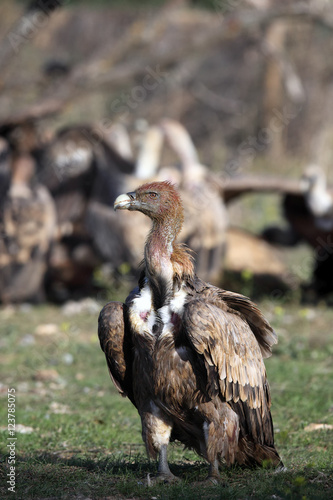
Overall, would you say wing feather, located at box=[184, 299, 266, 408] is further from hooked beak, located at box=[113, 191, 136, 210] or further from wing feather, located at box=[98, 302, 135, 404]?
hooked beak, located at box=[113, 191, 136, 210]

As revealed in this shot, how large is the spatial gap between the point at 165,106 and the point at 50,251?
9.39 m

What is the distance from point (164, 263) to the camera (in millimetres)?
3580

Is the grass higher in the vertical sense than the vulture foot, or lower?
higher

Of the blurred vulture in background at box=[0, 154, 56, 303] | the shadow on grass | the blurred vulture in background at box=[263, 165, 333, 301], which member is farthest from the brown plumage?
the blurred vulture in background at box=[263, 165, 333, 301]

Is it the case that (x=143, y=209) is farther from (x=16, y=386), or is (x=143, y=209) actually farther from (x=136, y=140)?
(x=136, y=140)

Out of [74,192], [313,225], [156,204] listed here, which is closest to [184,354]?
[156,204]

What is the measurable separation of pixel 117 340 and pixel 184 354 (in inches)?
14.3

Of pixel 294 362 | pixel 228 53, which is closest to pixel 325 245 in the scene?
pixel 294 362

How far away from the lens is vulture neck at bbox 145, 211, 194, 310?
141 inches

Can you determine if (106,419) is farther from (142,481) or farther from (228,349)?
(228,349)

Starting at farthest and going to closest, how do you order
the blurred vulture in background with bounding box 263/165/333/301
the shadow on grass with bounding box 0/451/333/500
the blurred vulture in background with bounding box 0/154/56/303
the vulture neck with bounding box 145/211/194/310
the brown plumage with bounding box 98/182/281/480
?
the blurred vulture in background with bounding box 263/165/333/301
the blurred vulture in background with bounding box 0/154/56/303
the vulture neck with bounding box 145/211/194/310
the brown plumage with bounding box 98/182/281/480
the shadow on grass with bounding box 0/451/333/500

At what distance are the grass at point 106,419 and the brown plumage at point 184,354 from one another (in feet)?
0.65

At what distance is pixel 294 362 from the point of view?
21.2ft

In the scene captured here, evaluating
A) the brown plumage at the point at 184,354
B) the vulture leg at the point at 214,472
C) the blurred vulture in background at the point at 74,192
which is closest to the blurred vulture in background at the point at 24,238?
the blurred vulture in background at the point at 74,192
